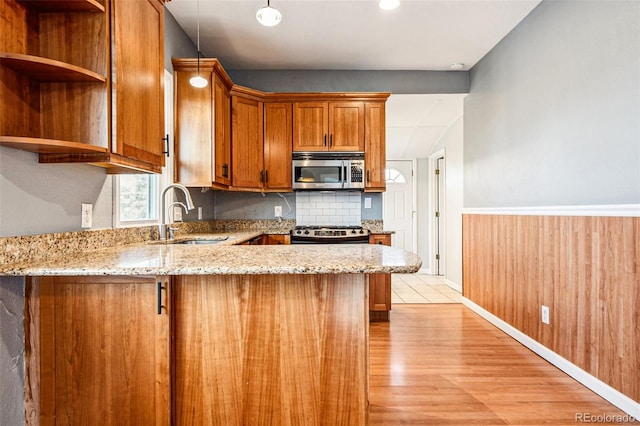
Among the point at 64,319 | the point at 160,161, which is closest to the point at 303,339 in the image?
the point at 64,319

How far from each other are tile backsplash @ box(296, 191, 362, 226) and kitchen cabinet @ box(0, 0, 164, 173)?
264 cm

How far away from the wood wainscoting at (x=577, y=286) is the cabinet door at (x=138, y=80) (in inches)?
102

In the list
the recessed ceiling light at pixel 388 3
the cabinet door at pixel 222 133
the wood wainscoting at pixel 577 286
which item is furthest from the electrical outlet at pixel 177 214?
the wood wainscoting at pixel 577 286

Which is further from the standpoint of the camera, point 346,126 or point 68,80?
point 346,126

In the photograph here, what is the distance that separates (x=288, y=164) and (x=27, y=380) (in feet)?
9.27

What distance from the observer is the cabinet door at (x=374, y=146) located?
12.2 feet

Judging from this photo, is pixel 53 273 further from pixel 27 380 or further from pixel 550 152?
pixel 550 152

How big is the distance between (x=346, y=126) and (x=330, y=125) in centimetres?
18

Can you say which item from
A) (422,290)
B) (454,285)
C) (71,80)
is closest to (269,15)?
(71,80)

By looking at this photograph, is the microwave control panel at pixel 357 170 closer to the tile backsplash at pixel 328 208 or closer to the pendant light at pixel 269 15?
the tile backsplash at pixel 328 208

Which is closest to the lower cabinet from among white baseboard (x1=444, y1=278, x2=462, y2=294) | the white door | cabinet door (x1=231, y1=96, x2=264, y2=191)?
cabinet door (x1=231, y1=96, x2=264, y2=191)

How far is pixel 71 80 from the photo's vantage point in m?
1.39

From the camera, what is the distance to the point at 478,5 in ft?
8.89

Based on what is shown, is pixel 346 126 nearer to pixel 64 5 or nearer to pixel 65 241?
pixel 64 5
